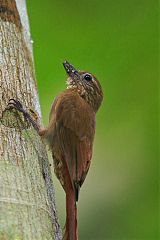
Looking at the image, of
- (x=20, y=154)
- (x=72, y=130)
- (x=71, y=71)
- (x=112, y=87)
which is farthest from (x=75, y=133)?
(x=20, y=154)

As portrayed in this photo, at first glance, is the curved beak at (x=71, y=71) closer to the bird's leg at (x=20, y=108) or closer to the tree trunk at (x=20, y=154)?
the tree trunk at (x=20, y=154)

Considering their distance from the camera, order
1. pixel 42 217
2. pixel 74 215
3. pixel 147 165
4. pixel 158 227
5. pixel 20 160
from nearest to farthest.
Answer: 1. pixel 42 217
2. pixel 20 160
3. pixel 74 215
4. pixel 158 227
5. pixel 147 165

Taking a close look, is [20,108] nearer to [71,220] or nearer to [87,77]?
[71,220]

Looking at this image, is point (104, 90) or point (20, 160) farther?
point (104, 90)

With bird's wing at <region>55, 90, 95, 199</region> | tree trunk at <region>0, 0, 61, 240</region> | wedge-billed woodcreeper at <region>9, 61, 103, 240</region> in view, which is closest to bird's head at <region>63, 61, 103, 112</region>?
wedge-billed woodcreeper at <region>9, 61, 103, 240</region>

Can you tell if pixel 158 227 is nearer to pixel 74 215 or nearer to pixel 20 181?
pixel 74 215

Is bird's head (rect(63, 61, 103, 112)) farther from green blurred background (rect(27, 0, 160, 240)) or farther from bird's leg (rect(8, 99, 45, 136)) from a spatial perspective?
bird's leg (rect(8, 99, 45, 136))

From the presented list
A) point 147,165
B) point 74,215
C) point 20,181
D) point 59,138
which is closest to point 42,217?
point 20,181
